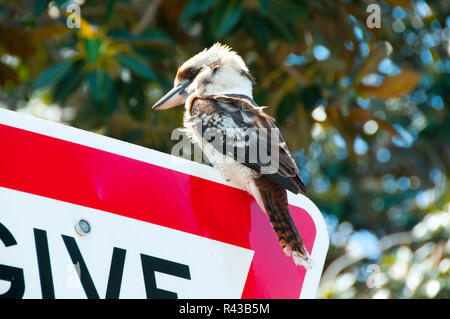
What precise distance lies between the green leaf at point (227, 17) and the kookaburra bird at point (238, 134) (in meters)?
0.43

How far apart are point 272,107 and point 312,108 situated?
0.20 m

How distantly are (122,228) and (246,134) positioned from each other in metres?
0.67

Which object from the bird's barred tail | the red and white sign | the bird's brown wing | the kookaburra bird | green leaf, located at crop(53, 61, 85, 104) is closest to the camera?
the red and white sign

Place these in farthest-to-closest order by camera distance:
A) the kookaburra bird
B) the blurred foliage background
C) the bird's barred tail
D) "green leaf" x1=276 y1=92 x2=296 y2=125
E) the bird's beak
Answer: "green leaf" x1=276 y1=92 x2=296 y2=125 → the blurred foliage background → the bird's beak → the kookaburra bird → the bird's barred tail

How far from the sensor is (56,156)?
130 centimetres

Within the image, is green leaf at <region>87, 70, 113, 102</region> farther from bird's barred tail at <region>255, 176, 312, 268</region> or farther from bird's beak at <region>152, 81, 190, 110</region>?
bird's barred tail at <region>255, 176, 312, 268</region>

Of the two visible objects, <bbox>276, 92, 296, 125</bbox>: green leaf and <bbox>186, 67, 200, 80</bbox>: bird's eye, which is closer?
<bbox>186, 67, 200, 80</bbox>: bird's eye

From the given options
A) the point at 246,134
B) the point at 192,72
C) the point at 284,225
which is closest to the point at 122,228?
the point at 284,225

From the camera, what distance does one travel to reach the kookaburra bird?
1516 millimetres

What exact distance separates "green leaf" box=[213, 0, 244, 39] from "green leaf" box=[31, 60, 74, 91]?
0.71 metres

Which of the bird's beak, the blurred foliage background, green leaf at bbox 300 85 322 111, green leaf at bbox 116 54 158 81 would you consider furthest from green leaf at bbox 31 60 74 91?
green leaf at bbox 300 85 322 111

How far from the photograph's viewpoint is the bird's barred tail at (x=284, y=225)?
1.41m

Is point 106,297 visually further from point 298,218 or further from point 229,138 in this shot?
point 229,138
